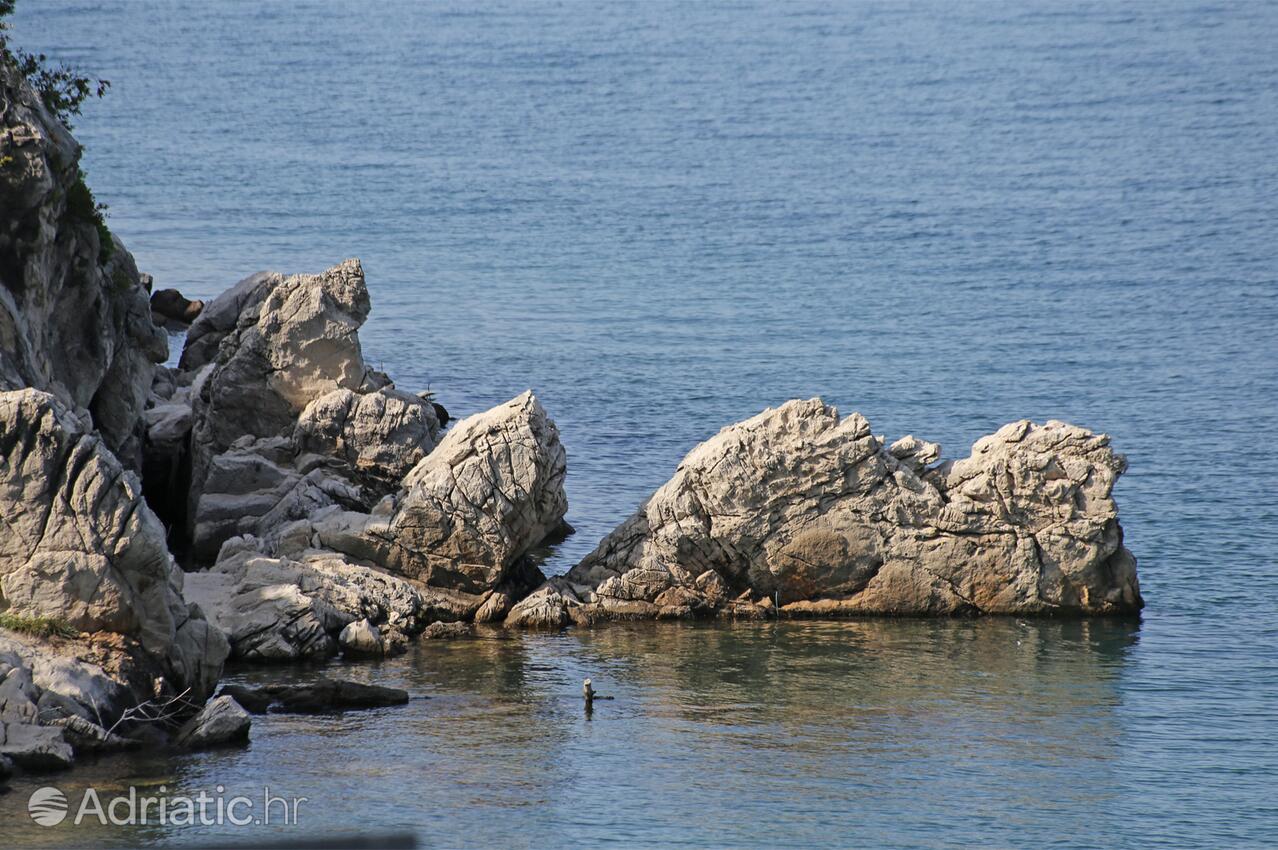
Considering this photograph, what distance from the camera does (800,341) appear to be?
111 meters

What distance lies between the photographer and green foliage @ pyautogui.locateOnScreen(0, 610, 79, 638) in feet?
139

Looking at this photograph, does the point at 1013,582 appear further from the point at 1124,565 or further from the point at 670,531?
the point at 670,531

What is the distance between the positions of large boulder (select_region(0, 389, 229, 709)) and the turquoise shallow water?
3758mm

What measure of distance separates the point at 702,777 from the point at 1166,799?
11241 millimetres

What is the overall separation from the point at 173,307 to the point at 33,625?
53.4m

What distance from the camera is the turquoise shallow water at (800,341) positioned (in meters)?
43.4

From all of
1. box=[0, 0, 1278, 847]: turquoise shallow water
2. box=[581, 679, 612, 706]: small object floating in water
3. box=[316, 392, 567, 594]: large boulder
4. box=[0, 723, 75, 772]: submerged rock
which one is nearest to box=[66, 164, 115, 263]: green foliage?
box=[316, 392, 567, 594]: large boulder

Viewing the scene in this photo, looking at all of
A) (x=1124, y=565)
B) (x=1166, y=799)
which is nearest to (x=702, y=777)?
(x=1166, y=799)

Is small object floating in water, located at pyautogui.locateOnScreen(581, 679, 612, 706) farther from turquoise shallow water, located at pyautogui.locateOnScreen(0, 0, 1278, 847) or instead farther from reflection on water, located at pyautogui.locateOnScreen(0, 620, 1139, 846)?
turquoise shallow water, located at pyautogui.locateOnScreen(0, 0, 1278, 847)

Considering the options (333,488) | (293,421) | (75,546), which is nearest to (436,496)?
(333,488)

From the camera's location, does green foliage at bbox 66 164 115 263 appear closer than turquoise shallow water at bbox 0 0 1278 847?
No

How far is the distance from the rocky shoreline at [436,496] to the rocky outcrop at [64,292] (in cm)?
9

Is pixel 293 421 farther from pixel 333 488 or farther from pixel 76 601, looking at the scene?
pixel 76 601

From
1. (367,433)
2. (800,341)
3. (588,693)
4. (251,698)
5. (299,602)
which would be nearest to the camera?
(251,698)
